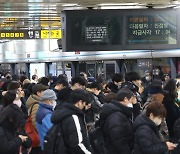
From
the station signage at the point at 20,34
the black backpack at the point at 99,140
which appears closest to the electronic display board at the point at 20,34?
the station signage at the point at 20,34

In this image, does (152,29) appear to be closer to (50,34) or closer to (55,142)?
(50,34)

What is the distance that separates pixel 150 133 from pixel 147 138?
0.06 metres

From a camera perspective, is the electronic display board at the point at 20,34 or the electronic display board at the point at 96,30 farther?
the electronic display board at the point at 20,34

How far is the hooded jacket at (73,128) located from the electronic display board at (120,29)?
265 inches

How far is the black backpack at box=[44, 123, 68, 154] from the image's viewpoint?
4516 millimetres

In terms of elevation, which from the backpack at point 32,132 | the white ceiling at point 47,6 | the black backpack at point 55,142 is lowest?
the backpack at point 32,132

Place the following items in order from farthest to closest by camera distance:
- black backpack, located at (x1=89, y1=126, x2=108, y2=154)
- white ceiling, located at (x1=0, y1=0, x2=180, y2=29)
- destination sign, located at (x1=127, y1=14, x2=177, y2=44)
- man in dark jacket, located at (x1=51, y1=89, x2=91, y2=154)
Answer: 1. destination sign, located at (x1=127, y1=14, x2=177, y2=44)
2. white ceiling, located at (x1=0, y1=0, x2=180, y2=29)
3. black backpack, located at (x1=89, y1=126, x2=108, y2=154)
4. man in dark jacket, located at (x1=51, y1=89, x2=91, y2=154)

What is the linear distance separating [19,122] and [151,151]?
4.62 ft

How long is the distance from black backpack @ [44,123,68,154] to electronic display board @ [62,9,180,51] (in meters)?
6.80

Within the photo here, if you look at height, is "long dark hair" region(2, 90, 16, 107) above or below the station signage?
below

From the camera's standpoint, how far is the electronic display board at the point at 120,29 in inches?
441

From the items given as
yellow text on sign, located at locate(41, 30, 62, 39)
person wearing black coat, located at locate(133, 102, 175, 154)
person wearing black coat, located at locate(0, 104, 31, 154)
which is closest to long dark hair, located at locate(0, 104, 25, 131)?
person wearing black coat, located at locate(0, 104, 31, 154)

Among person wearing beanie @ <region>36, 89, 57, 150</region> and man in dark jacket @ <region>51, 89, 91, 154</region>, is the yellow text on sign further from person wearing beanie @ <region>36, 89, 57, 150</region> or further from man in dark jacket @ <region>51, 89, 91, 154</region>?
man in dark jacket @ <region>51, 89, 91, 154</region>

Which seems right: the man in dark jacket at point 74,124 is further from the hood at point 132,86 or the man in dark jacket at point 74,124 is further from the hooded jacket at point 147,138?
the hood at point 132,86
